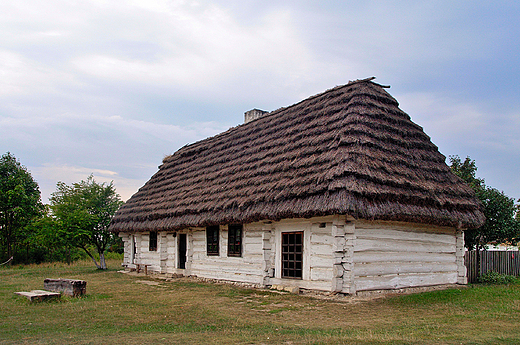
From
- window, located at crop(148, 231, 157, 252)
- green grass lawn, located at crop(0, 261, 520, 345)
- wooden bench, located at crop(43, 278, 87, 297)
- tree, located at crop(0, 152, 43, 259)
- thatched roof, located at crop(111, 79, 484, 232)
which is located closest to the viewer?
green grass lawn, located at crop(0, 261, 520, 345)

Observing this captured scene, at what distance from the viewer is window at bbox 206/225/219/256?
15496 millimetres

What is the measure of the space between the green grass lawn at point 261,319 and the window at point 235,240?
2.36 meters

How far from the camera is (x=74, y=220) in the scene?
22.2m

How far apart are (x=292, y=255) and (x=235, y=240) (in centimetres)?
289

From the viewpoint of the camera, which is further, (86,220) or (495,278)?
(86,220)

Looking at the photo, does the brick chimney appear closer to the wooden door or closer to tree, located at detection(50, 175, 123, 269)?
the wooden door

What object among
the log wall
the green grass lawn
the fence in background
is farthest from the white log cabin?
the fence in background

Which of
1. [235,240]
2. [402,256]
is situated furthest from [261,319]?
[235,240]

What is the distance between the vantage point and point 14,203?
3288cm

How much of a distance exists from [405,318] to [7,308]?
29.1ft

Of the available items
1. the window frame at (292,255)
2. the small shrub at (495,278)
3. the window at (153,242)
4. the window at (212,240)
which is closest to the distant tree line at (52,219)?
the window at (153,242)

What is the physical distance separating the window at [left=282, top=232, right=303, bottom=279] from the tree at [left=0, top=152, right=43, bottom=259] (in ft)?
90.4

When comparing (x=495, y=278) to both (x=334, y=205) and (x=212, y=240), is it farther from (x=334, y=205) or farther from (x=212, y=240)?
(x=212, y=240)

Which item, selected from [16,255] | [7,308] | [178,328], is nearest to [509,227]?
[178,328]
